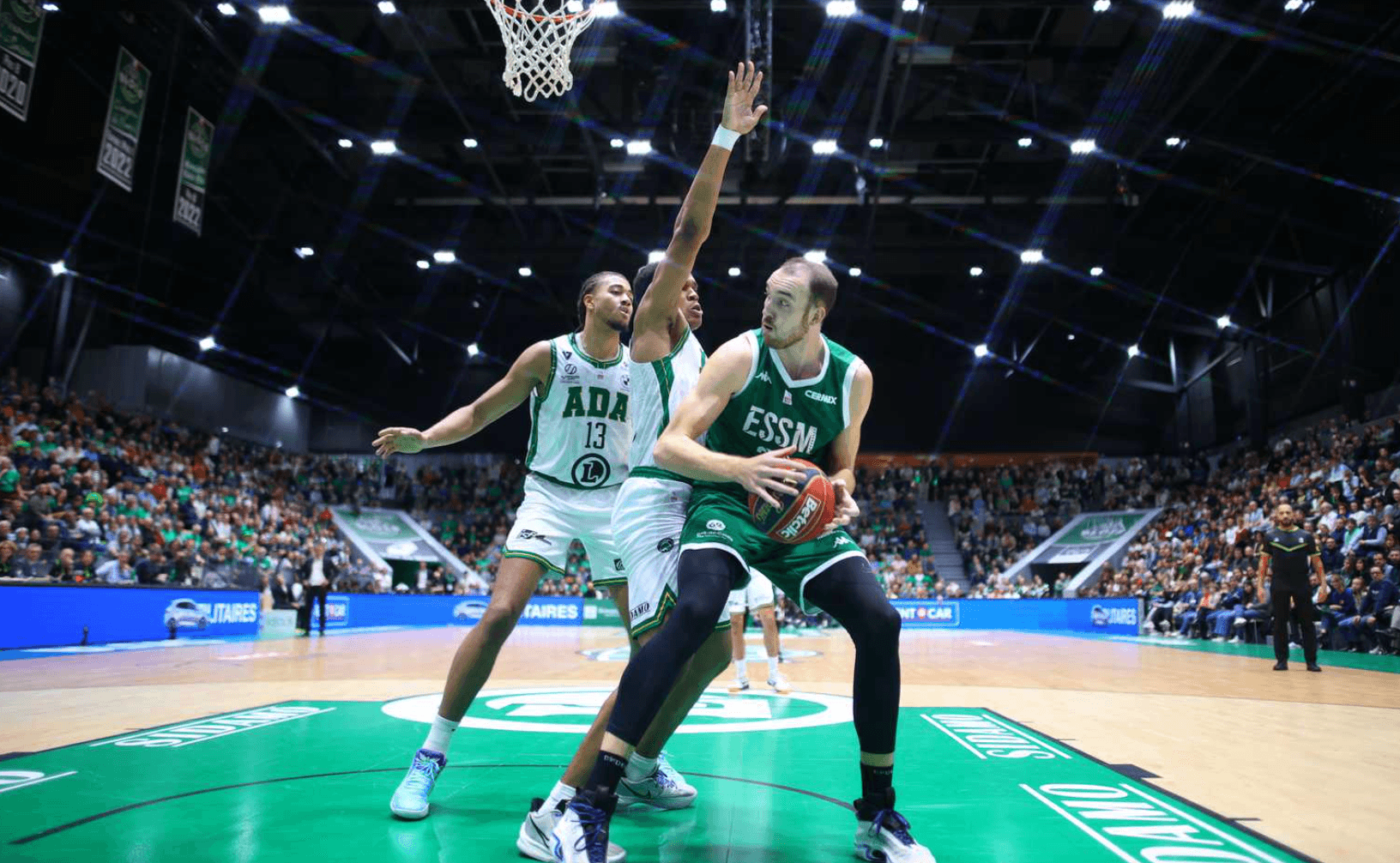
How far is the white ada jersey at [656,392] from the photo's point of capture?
3656 millimetres

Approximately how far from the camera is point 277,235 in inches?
862

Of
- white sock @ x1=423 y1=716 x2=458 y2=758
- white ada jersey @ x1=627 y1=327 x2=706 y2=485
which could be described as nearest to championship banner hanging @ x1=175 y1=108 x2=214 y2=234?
white sock @ x1=423 y1=716 x2=458 y2=758

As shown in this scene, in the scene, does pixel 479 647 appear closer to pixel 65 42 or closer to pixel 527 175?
pixel 65 42

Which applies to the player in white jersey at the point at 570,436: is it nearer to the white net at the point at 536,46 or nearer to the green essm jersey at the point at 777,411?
the green essm jersey at the point at 777,411

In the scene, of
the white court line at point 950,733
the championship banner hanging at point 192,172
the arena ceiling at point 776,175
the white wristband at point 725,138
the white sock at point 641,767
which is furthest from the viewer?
the arena ceiling at point 776,175

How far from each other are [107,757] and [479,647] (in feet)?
7.08

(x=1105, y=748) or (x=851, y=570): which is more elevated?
(x=851, y=570)

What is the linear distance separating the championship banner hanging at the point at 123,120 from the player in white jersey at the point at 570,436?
11.2 m

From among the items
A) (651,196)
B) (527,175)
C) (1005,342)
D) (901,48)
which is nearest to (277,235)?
(527,175)

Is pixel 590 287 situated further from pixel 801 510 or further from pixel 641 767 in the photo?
pixel 641 767

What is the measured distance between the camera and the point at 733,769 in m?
4.39

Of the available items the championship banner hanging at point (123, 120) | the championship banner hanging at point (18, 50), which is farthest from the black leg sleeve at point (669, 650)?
the championship banner hanging at point (123, 120)

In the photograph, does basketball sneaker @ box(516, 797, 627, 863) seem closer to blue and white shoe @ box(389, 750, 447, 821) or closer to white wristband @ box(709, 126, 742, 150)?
blue and white shoe @ box(389, 750, 447, 821)

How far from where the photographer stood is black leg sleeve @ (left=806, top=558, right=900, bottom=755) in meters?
2.99
